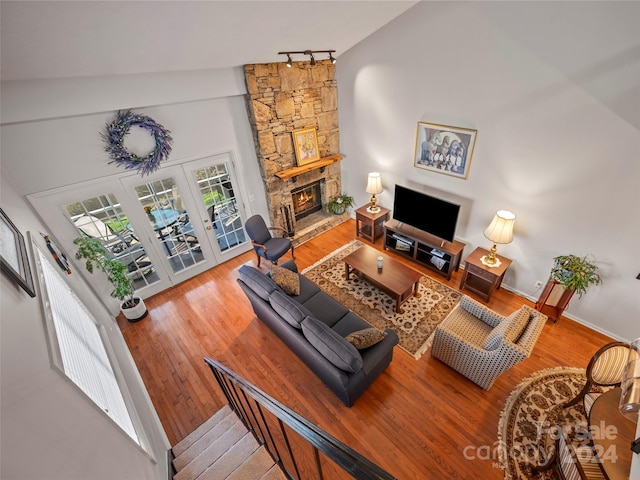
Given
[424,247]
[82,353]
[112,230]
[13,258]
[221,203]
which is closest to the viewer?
[13,258]

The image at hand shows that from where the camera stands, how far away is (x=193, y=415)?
3.12 meters

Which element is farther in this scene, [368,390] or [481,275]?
[481,275]

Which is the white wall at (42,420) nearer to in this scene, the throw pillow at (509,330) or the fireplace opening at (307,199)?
the throw pillow at (509,330)

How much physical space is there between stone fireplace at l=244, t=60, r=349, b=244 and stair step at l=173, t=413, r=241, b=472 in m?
3.52

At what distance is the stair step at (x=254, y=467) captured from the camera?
81.4 inches

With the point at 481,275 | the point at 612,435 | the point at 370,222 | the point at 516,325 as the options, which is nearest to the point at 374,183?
the point at 370,222

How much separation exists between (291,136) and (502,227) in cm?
374

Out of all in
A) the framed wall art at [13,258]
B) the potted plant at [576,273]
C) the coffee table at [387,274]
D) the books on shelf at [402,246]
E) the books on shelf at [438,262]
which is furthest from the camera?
the books on shelf at [402,246]

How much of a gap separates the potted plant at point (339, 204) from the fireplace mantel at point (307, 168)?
823 millimetres

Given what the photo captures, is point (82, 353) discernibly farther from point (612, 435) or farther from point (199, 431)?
point (612, 435)

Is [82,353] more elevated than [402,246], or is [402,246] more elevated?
[82,353]

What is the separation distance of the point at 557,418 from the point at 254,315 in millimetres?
3801

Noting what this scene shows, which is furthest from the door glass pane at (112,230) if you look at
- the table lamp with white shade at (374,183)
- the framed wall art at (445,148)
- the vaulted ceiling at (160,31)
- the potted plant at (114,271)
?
the framed wall art at (445,148)

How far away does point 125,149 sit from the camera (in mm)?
3781
